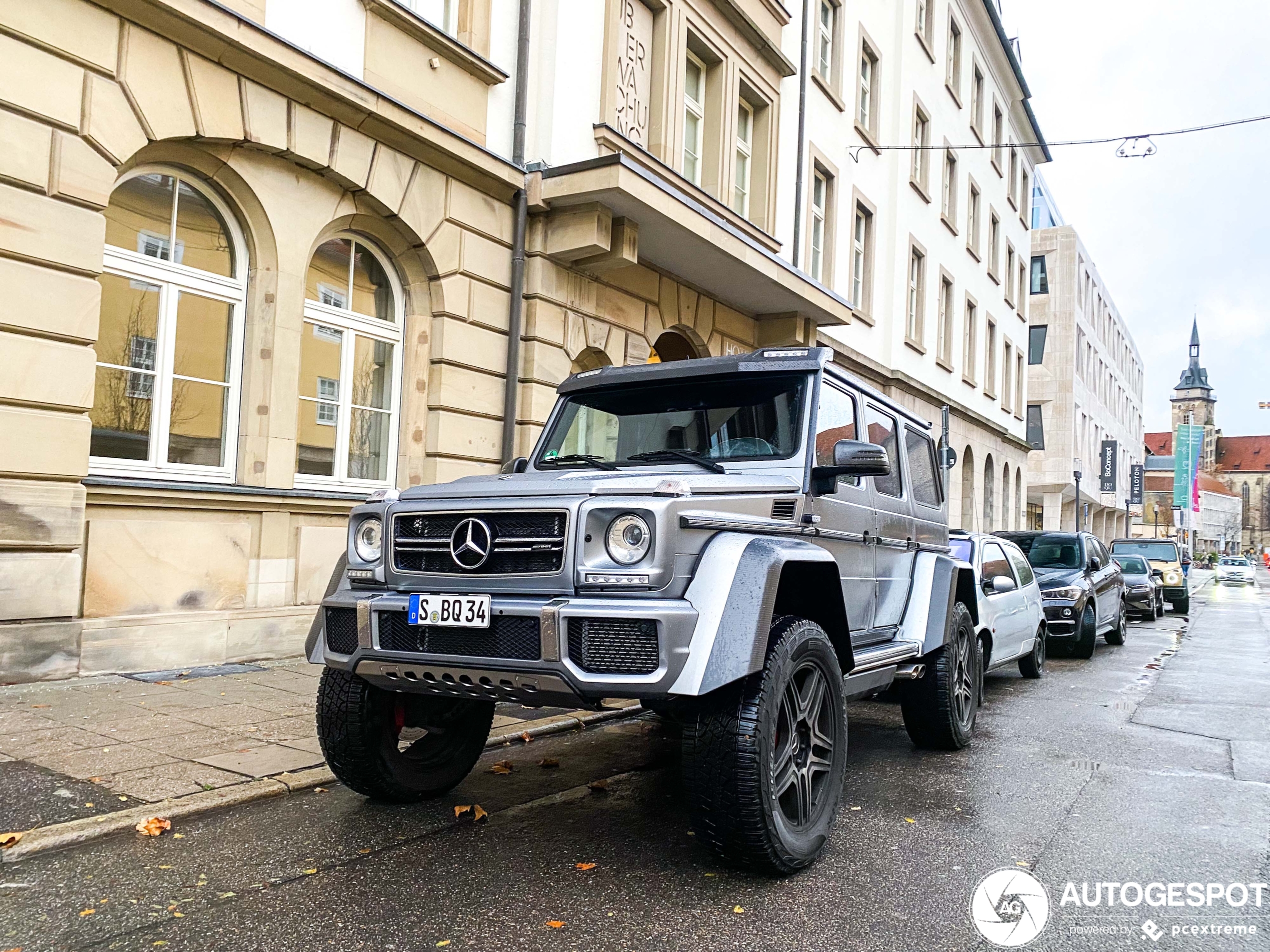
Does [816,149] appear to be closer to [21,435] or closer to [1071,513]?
[21,435]

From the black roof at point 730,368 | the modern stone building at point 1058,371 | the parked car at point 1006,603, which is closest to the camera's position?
the black roof at point 730,368

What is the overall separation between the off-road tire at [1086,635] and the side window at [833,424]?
8.63 metres

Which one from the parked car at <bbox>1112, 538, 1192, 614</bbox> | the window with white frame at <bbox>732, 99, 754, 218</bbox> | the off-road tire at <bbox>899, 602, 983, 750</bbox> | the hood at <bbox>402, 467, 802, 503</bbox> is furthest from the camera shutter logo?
the parked car at <bbox>1112, 538, 1192, 614</bbox>

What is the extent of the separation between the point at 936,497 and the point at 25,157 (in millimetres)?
6508

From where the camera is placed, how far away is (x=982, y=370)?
30.4 meters

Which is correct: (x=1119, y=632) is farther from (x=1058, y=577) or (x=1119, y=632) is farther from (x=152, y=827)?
(x=152, y=827)

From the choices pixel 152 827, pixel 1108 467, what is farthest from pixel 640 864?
pixel 1108 467

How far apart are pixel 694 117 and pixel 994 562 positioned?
A: 7952 mm

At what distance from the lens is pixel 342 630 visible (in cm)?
418

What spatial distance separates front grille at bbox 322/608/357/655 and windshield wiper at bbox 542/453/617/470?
130 cm

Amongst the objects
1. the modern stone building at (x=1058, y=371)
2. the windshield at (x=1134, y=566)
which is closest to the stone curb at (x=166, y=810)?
the windshield at (x=1134, y=566)

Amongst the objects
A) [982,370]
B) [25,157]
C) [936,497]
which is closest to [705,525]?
[936,497]

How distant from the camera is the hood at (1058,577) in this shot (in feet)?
41.8

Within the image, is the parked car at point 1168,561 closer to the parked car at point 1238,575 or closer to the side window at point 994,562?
the side window at point 994,562
